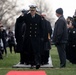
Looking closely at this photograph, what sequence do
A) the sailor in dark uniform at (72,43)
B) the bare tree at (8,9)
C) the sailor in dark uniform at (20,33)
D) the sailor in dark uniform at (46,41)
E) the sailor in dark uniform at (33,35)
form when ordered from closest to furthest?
the sailor in dark uniform at (33,35)
the sailor in dark uniform at (20,33)
the sailor in dark uniform at (46,41)
the sailor in dark uniform at (72,43)
the bare tree at (8,9)

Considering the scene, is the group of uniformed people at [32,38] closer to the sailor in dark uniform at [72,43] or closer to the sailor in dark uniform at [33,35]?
the sailor in dark uniform at [33,35]

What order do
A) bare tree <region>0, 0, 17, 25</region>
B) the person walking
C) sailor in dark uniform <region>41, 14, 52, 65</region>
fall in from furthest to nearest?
1. bare tree <region>0, 0, 17, 25</region>
2. the person walking
3. sailor in dark uniform <region>41, 14, 52, 65</region>

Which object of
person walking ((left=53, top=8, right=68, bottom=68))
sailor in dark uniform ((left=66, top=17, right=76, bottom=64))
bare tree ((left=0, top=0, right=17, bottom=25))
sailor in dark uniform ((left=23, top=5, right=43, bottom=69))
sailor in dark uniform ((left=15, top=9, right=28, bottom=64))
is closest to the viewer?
sailor in dark uniform ((left=23, top=5, right=43, bottom=69))

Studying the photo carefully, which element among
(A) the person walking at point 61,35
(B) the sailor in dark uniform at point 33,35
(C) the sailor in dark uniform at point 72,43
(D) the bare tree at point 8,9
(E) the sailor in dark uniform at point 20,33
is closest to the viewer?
(B) the sailor in dark uniform at point 33,35

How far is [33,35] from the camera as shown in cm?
1456

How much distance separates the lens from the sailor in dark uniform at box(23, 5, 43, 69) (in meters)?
14.6

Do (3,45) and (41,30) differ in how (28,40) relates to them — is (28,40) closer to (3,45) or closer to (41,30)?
(41,30)

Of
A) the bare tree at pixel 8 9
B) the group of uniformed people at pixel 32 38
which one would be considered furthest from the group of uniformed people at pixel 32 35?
the bare tree at pixel 8 9

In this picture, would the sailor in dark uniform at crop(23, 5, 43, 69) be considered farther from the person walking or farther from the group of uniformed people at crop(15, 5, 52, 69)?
the person walking

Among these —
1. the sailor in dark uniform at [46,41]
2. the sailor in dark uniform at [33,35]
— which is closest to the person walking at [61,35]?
the sailor in dark uniform at [46,41]

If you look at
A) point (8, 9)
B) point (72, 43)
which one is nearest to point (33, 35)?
point (72, 43)

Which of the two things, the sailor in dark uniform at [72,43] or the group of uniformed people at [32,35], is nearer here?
the group of uniformed people at [32,35]

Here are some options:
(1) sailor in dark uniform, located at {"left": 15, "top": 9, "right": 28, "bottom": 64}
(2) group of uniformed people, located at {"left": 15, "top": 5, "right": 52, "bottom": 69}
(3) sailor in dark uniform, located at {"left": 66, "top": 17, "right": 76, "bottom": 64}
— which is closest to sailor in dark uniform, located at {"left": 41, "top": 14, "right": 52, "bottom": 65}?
(2) group of uniformed people, located at {"left": 15, "top": 5, "right": 52, "bottom": 69}

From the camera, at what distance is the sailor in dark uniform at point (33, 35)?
47.8ft
